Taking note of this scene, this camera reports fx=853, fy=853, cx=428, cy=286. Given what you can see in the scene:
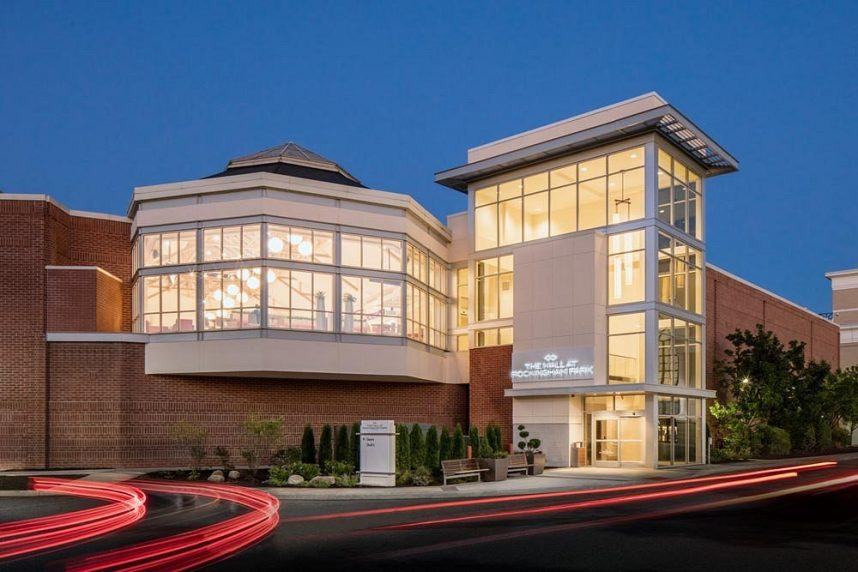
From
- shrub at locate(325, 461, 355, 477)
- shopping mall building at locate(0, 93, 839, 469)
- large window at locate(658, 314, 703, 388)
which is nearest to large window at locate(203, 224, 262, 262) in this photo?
shopping mall building at locate(0, 93, 839, 469)

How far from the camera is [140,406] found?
1328 inches

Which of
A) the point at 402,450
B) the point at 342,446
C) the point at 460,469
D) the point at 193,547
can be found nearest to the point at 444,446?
the point at 402,450

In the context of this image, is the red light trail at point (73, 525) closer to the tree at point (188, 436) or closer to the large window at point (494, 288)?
the tree at point (188, 436)

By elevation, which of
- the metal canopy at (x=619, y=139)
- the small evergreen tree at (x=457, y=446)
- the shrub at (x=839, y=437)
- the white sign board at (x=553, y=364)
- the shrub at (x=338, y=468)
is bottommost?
the shrub at (x=839, y=437)

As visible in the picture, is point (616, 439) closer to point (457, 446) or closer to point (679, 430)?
point (679, 430)

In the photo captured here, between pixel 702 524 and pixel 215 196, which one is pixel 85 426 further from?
pixel 702 524

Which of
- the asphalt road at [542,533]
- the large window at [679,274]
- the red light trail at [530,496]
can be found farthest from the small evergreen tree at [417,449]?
the large window at [679,274]

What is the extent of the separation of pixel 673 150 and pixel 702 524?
23.4 m

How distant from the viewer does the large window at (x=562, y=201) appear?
36094 millimetres

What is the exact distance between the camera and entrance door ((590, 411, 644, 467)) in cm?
3450

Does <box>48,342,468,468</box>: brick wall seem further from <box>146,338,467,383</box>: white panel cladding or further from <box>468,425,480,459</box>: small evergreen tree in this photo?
<box>468,425,480,459</box>: small evergreen tree

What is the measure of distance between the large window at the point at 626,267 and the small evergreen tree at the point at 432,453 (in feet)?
37.2

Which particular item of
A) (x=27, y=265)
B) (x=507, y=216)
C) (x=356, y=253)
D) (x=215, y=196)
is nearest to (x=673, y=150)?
(x=507, y=216)

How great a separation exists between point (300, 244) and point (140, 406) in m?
9.00
